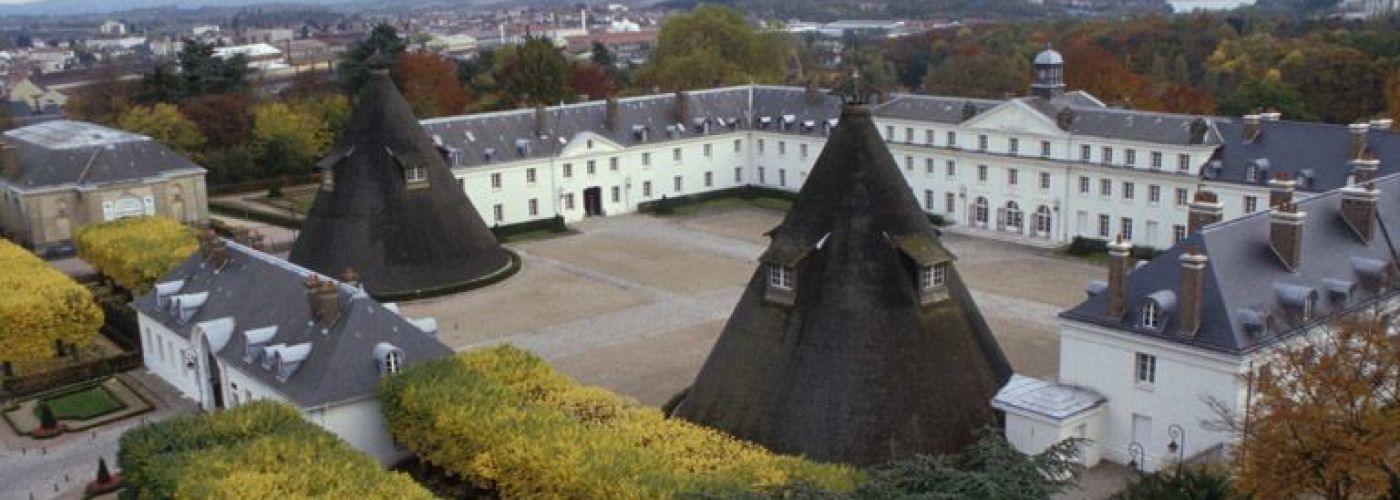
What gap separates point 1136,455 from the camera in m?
31.6

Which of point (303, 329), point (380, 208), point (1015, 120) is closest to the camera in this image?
point (303, 329)

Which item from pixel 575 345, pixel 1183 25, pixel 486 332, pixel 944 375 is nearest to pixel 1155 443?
pixel 944 375

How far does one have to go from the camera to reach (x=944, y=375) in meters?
28.9

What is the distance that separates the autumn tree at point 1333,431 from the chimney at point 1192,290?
202 inches

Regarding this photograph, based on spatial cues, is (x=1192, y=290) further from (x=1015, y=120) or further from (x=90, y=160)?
(x=90, y=160)

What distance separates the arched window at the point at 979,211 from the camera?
65000mm

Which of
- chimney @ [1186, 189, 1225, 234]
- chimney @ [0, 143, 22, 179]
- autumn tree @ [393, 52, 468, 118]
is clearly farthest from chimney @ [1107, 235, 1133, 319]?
autumn tree @ [393, 52, 468, 118]

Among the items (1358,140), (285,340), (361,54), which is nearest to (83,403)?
(285,340)

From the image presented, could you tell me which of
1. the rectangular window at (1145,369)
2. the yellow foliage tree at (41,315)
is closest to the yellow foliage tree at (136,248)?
the yellow foliage tree at (41,315)

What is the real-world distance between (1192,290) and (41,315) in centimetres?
3536

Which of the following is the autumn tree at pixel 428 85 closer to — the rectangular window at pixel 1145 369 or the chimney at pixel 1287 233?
the rectangular window at pixel 1145 369

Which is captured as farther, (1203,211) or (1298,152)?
(1298,152)

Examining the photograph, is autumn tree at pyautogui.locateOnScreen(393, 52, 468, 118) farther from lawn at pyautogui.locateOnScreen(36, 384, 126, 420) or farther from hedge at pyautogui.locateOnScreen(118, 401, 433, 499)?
hedge at pyautogui.locateOnScreen(118, 401, 433, 499)

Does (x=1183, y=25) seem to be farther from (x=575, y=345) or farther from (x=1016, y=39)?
(x=575, y=345)
